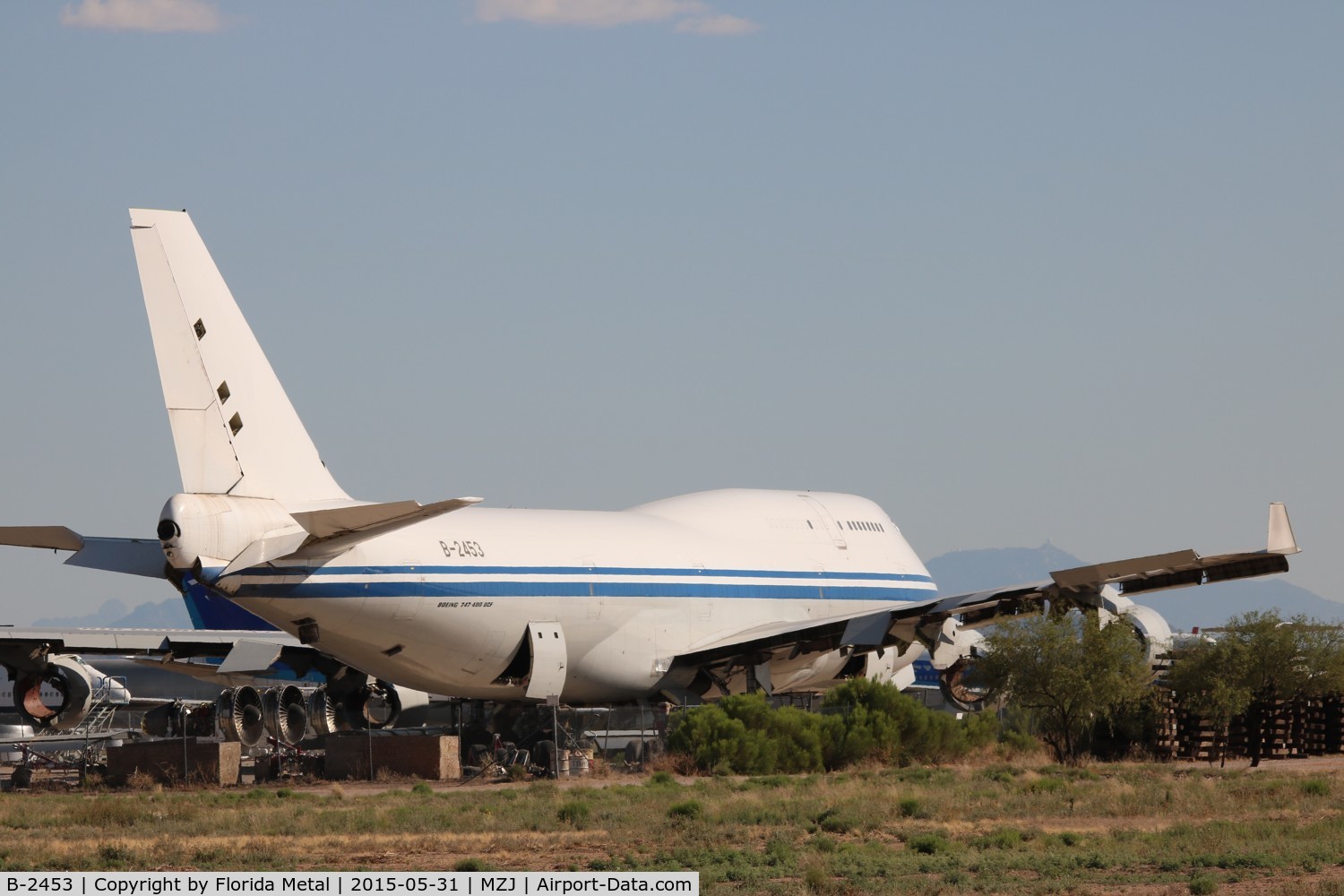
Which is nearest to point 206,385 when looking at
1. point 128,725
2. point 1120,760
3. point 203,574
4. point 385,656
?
point 203,574

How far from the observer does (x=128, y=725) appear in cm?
6159

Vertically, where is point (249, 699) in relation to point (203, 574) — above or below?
below

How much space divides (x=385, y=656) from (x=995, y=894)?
17475 millimetres

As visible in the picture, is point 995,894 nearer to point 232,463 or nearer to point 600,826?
point 600,826

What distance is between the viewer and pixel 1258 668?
3838 centimetres

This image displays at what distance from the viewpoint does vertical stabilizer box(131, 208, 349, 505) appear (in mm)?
27250

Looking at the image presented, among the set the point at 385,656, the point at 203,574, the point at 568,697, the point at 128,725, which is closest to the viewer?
the point at 203,574

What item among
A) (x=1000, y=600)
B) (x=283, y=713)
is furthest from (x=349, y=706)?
(x=1000, y=600)

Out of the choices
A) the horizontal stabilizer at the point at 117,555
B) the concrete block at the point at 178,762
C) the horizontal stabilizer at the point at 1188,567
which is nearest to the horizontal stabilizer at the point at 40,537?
the horizontal stabilizer at the point at 117,555

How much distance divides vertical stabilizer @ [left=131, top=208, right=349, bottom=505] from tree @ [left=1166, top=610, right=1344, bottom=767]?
2111 cm

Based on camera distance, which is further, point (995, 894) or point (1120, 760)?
point (1120, 760)
